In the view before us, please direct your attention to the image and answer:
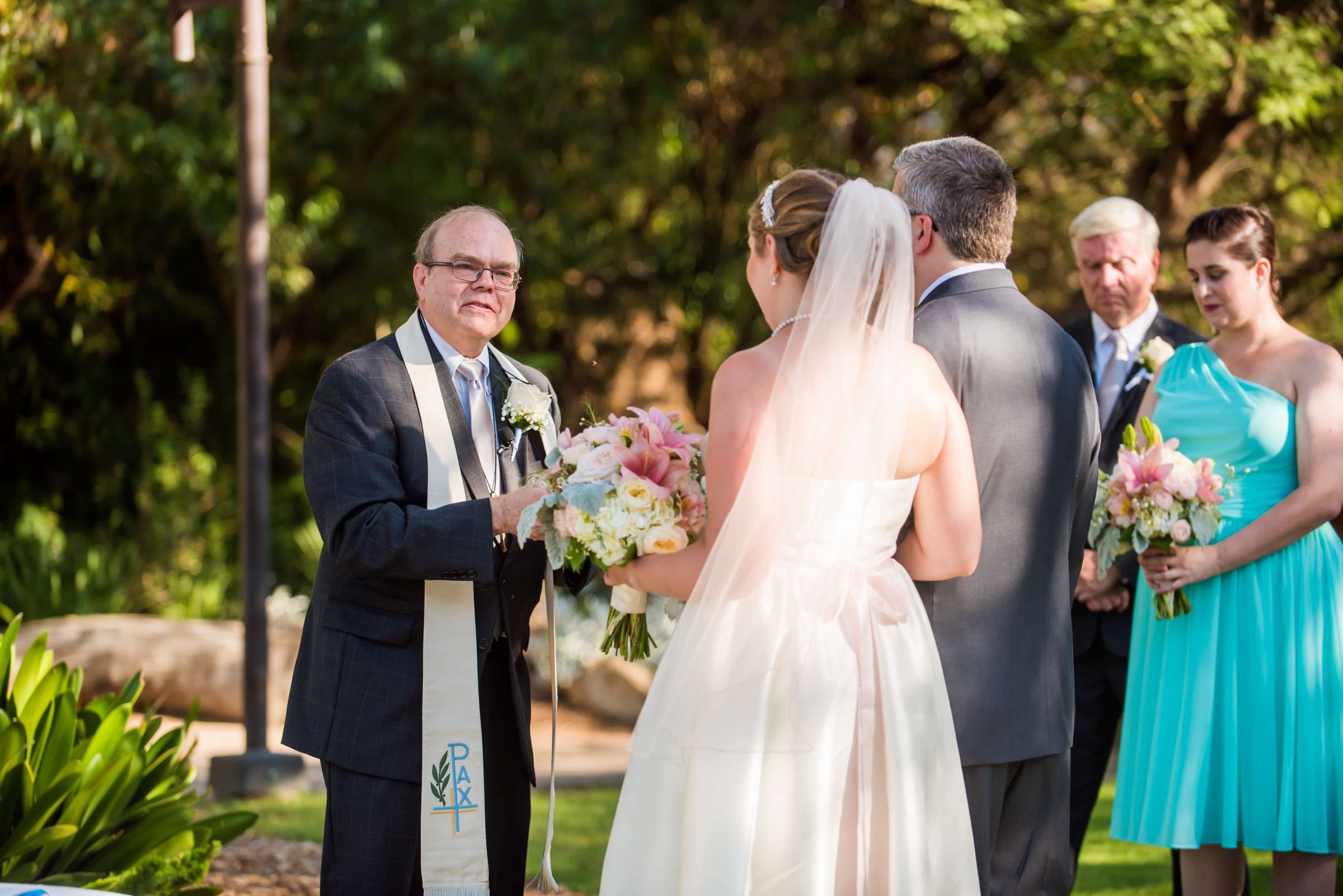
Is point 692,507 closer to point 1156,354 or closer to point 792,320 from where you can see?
point 792,320

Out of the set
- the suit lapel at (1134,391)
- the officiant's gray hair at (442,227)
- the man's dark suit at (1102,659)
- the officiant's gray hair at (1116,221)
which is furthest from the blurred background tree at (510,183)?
the officiant's gray hair at (442,227)

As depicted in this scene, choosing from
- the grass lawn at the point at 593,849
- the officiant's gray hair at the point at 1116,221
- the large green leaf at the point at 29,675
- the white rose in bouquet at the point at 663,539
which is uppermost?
the officiant's gray hair at the point at 1116,221

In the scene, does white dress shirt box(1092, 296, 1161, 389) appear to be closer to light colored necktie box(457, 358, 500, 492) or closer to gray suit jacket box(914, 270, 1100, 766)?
gray suit jacket box(914, 270, 1100, 766)

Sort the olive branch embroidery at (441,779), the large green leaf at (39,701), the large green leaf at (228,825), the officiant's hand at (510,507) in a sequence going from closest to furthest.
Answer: the officiant's hand at (510,507) → the olive branch embroidery at (441,779) → the large green leaf at (39,701) → the large green leaf at (228,825)

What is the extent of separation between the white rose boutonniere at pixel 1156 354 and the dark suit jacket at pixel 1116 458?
0.20 meters

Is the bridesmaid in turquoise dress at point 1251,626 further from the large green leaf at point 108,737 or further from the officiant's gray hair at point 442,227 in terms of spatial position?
the large green leaf at point 108,737

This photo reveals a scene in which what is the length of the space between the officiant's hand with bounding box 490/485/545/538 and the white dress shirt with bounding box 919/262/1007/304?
3.54 ft

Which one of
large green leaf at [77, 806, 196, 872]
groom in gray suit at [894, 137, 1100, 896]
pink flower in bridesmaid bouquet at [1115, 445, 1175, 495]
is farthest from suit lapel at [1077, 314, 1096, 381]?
large green leaf at [77, 806, 196, 872]

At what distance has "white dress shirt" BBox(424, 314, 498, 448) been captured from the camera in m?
3.66

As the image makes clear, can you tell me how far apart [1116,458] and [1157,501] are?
0.90 meters

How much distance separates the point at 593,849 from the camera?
6438mm

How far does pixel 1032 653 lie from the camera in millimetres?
3184

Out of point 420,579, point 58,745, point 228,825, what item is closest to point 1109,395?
point 420,579

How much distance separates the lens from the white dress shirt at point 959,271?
3217mm
